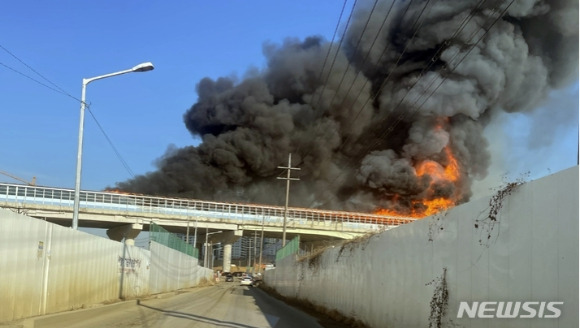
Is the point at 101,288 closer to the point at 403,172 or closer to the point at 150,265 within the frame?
the point at 150,265

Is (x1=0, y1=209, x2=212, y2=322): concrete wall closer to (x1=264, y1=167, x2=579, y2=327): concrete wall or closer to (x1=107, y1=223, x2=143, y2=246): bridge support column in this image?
(x1=264, y1=167, x2=579, y2=327): concrete wall

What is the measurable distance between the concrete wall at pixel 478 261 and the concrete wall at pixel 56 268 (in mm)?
7601

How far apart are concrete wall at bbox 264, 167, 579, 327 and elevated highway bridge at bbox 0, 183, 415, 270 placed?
40541mm

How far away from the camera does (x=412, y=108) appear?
5303 centimetres

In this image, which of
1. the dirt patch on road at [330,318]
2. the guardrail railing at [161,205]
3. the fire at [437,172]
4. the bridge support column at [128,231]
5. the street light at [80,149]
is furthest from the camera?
the bridge support column at [128,231]

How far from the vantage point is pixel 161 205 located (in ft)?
205

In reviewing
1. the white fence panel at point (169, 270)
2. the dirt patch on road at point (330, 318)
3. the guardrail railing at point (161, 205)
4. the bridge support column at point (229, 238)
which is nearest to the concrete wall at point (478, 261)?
the dirt patch on road at point (330, 318)

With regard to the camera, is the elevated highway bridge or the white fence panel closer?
the white fence panel

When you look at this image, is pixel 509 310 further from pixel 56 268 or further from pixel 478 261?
pixel 56 268

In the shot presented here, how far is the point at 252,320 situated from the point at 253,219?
5229 cm

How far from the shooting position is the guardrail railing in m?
55.0

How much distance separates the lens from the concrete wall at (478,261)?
5459mm

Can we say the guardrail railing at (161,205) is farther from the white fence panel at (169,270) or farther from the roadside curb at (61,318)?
the roadside curb at (61,318)

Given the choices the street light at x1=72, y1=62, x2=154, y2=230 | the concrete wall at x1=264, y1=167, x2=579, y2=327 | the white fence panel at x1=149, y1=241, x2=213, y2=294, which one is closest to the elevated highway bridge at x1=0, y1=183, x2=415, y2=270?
the white fence panel at x1=149, y1=241, x2=213, y2=294
